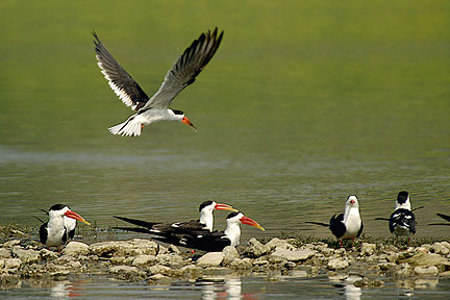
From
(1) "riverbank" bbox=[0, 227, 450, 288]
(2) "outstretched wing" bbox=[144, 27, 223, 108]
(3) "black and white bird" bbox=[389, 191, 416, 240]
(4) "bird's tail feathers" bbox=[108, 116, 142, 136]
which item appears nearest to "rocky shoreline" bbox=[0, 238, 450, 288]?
(1) "riverbank" bbox=[0, 227, 450, 288]

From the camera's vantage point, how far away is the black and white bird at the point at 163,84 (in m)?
17.2

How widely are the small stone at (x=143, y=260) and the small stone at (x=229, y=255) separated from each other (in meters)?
1.02

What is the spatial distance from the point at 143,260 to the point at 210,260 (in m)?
0.98

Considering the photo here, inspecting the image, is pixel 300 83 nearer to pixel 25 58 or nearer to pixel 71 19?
pixel 25 58

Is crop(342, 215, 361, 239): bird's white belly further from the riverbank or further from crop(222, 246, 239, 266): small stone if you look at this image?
crop(222, 246, 239, 266): small stone

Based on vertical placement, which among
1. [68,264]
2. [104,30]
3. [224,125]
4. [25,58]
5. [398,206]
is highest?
[104,30]

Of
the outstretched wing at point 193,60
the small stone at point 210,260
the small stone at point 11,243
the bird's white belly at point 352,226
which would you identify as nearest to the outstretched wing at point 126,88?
the outstretched wing at point 193,60

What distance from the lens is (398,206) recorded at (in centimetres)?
1650

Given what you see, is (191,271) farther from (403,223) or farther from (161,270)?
(403,223)

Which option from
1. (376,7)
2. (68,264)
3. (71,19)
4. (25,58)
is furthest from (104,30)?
(68,264)

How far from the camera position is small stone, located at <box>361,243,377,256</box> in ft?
48.8

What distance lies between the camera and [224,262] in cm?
1460

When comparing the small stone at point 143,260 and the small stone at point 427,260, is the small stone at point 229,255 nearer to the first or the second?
the small stone at point 143,260

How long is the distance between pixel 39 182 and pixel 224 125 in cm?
1524
